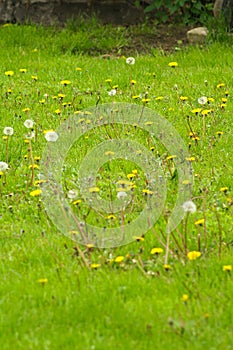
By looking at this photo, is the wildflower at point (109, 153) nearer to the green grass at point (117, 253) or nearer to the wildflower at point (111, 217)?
the green grass at point (117, 253)

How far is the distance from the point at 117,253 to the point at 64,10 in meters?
5.94

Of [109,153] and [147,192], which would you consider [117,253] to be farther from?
[109,153]

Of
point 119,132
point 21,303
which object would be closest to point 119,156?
point 119,132

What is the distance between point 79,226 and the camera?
12.7 ft

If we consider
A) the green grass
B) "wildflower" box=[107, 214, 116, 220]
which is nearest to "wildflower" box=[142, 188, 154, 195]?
the green grass

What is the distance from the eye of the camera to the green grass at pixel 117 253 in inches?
129

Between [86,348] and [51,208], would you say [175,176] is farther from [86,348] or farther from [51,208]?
[86,348]

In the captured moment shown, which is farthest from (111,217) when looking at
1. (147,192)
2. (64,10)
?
(64,10)

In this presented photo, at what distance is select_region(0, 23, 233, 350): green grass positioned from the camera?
3.28 m

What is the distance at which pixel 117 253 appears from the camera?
3.97 m

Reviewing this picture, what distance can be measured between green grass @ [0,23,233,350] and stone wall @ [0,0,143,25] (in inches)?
101

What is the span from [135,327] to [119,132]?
2.52 meters

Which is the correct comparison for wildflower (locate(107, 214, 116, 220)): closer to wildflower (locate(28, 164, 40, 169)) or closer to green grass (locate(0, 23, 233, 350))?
green grass (locate(0, 23, 233, 350))

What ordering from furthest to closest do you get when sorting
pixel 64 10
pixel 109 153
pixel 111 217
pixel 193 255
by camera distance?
pixel 64 10 → pixel 109 153 → pixel 111 217 → pixel 193 255
